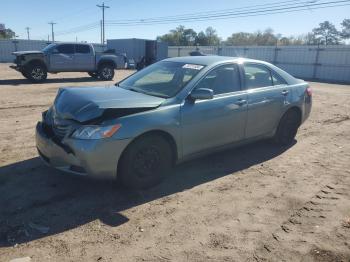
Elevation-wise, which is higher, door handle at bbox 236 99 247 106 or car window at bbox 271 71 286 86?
car window at bbox 271 71 286 86

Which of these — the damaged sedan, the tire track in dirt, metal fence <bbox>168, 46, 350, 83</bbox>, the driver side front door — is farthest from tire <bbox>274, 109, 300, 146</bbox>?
metal fence <bbox>168, 46, 350, 83</bbox>

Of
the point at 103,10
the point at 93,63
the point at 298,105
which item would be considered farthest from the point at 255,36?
the point at 298,105

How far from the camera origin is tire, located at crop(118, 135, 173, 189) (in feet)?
13.7

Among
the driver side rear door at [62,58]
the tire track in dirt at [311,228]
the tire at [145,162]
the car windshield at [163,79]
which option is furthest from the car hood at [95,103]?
the driver side rear door at [62,58]

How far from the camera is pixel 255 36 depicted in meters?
79.4

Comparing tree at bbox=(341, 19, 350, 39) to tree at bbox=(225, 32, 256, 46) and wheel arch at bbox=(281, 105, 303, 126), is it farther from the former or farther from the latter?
wheel arch at bbox=(281, 105, 303, 126)

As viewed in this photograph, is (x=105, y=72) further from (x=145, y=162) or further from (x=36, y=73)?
(x=145, y=162)

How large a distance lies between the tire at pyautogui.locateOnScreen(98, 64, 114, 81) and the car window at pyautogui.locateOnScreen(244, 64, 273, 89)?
44.0 feet

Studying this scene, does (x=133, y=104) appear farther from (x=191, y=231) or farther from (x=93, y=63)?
(x=93, y=63)

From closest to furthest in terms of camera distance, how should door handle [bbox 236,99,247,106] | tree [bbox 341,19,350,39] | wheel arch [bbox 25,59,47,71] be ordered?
door handle [bbox 236,99,247,106], wheel arch [bbox 25,59,47,71], tree [bbox 341,19,350,39]

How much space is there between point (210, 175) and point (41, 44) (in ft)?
110

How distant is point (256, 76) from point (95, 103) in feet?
9.40

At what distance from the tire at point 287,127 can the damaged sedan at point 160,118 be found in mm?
161

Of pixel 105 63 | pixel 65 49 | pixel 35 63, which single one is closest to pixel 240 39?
pixel 105 63
